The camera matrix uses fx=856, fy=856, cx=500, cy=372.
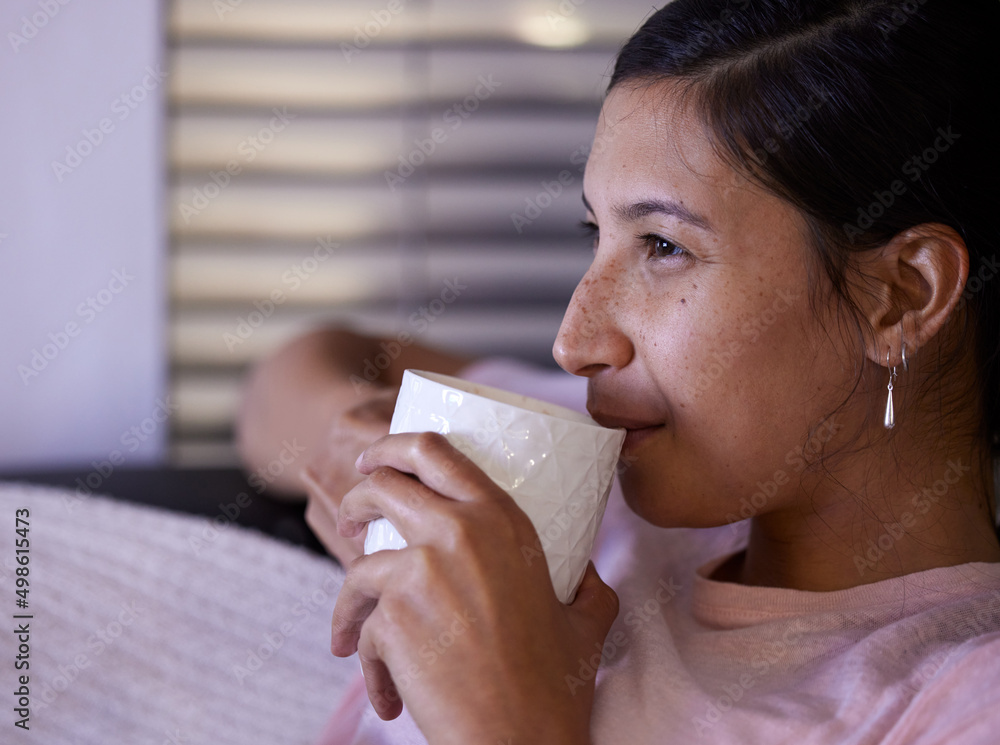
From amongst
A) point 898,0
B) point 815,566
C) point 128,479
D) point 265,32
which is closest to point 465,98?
point 265,32

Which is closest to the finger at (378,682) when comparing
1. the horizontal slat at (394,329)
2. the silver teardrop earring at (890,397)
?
the silver teardrop earring at (890,397)

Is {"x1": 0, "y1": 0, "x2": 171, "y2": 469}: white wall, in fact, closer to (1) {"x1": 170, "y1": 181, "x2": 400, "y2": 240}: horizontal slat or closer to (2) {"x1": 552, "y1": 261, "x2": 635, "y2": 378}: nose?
(1) {"x1": 170, "y1": 181, "x2": 400, "y2": 240}: horizontal slat

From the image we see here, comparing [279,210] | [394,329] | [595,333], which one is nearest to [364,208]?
[279,210]

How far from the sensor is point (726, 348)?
94cm

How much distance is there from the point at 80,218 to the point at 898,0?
2091 mm

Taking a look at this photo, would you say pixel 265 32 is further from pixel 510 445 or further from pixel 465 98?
pixel 510 445

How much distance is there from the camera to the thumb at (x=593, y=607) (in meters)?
0.89

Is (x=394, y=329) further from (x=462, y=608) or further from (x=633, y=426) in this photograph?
(x=462, y=608)

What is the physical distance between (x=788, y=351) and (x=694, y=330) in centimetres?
11

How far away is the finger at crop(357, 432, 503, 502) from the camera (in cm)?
79

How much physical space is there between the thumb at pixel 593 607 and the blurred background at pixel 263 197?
63.6 inches

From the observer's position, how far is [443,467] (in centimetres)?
79

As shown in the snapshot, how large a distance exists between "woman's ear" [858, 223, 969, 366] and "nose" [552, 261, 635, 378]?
270mm

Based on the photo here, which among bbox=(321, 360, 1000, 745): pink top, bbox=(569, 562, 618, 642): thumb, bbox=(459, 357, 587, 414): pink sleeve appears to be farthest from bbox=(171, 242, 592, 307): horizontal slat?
bbox=(569, 562, 618, 642): thumb
